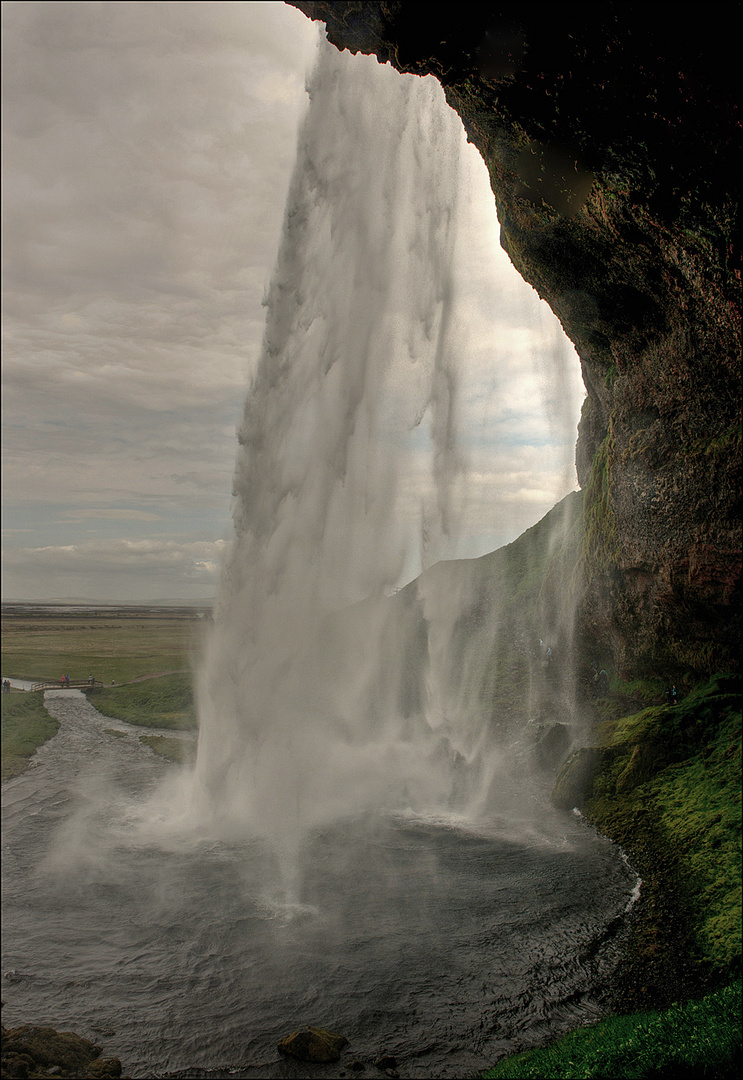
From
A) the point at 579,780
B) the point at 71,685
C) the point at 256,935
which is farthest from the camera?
the point at 579,780

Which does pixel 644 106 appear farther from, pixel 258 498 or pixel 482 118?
pixel 258 498

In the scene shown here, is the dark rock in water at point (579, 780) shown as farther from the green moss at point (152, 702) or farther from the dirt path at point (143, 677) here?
→ the dirt path at point (143, 677)

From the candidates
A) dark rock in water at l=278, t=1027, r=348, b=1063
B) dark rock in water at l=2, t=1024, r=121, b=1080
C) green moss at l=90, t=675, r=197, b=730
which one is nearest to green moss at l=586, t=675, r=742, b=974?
dark rock in water at l=278, t=1027, r=348, b=1063

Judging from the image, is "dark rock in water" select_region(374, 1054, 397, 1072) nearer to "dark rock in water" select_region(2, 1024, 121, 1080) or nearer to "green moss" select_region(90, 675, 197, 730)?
"dark rock in water" select_region(2, 1024, 121, 1080)

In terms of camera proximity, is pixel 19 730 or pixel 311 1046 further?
pixel 311 1046

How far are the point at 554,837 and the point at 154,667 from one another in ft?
46.3

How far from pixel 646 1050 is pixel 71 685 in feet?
35.8

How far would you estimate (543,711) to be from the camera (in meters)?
34.8

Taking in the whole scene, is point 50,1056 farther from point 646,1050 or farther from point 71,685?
point 646,1050

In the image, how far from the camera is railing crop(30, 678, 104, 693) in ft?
24.7

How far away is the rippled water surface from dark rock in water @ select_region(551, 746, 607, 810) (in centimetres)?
477

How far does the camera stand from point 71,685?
9008 mm

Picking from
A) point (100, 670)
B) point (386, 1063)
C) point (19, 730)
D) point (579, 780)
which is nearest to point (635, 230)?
point (100, 670)

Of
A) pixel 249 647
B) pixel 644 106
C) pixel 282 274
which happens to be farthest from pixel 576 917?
pixel 282 274
